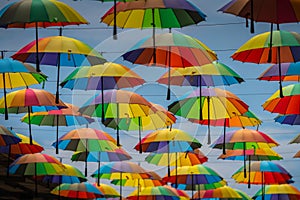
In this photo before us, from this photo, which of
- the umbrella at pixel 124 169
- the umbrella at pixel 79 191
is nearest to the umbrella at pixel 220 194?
the umbrella at pixel 124 169

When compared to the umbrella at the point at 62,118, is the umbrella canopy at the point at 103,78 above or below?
above

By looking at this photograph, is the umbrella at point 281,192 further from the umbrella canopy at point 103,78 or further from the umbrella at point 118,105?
the umbrella canopy at point 103,78

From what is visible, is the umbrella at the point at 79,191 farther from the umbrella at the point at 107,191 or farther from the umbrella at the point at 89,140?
the umbrella at the point at 89,140

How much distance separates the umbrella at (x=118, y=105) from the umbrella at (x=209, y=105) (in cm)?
52

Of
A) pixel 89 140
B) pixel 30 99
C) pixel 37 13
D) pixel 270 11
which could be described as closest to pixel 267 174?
pixel 89 140

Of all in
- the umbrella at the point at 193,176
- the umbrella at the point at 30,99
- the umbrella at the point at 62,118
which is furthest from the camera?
the umbrella at the point at 193,176

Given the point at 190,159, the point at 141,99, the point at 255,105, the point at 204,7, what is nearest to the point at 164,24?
the point at 141,99

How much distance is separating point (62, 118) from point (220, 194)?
5.32 m

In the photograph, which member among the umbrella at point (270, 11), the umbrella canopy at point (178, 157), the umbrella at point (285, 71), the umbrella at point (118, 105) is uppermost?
the umbrella at point (270, 11)

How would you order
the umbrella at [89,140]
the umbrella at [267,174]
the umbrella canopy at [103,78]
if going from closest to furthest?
the umbrella canopy at [103,78] < the umbrella at [89,140] < the umbrella at [267,174]

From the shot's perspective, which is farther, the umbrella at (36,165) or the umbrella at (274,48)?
the umbrella at (36,165)

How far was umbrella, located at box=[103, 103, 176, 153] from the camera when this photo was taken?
11492 millimetres

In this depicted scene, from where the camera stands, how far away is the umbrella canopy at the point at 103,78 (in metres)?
9.67

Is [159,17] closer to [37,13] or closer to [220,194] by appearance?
[37,13]
